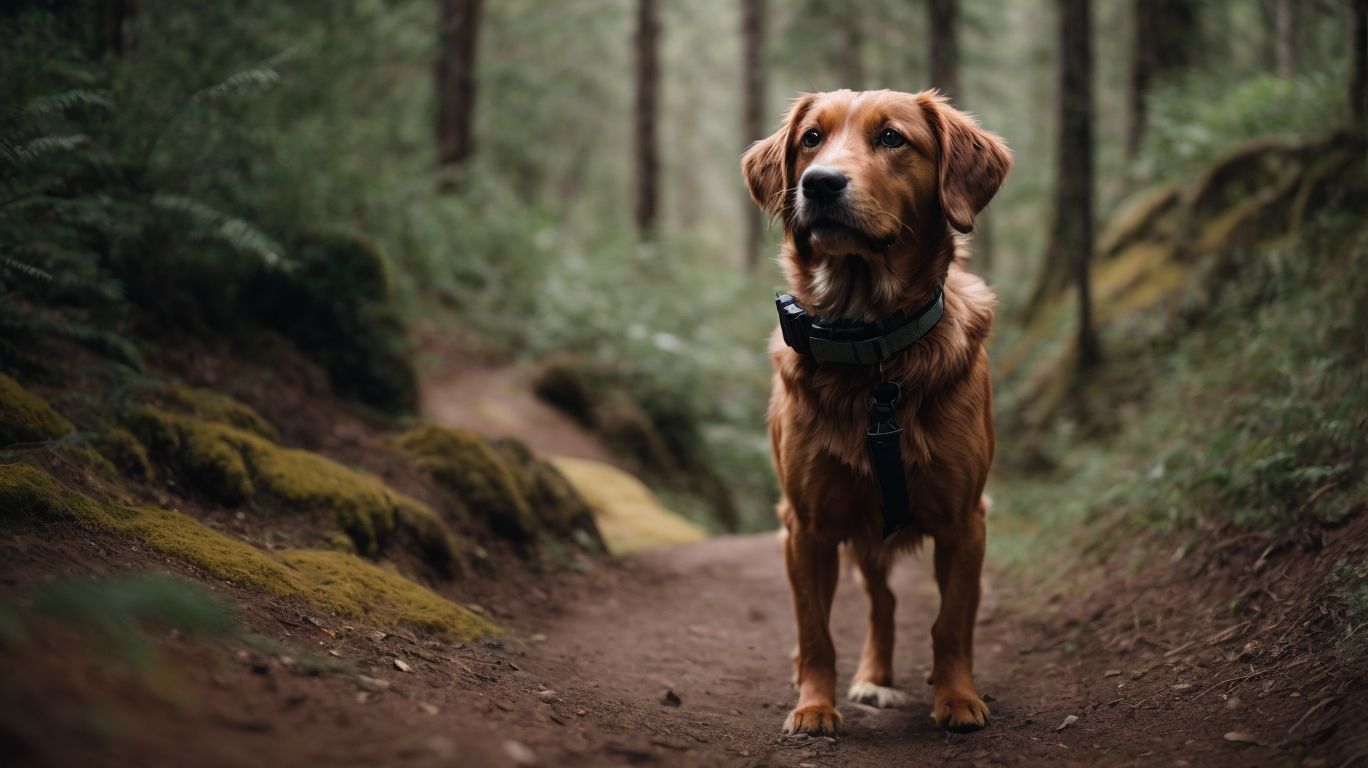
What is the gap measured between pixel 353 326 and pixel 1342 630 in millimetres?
6323

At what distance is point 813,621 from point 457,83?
14.4m

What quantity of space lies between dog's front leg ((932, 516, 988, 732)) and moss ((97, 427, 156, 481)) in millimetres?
3481

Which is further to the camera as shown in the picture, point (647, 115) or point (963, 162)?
point (647, 115)

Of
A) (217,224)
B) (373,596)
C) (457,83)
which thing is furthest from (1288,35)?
(373,596)

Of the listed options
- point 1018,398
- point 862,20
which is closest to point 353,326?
point 1018,398

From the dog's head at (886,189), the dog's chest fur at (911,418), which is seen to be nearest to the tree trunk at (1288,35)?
the dog's head at (886,189)

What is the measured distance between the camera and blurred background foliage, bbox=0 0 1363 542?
475 centimetres

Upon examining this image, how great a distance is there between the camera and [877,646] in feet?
14.9

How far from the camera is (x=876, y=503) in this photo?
392 centimetres

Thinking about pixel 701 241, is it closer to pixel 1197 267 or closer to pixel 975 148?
pixel 1197 267

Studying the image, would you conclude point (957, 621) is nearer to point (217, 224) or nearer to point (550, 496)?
point (550, 496)

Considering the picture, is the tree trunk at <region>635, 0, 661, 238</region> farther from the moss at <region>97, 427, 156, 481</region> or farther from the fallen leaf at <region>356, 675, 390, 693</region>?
the fallen leaf at <region>356, 675, 390, 693</region>

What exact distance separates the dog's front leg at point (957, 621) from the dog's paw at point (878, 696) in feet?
0.98

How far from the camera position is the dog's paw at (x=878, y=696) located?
4.27 meters
